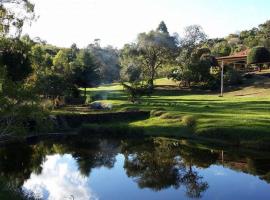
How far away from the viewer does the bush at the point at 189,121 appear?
52.2m

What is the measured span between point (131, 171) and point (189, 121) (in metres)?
17.4

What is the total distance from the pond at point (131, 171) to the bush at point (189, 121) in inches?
168

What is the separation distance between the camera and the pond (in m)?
30.2

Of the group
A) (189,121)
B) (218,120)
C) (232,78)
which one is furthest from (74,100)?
(218,120)

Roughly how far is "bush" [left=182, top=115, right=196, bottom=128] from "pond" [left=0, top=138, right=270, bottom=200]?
14.0 ft

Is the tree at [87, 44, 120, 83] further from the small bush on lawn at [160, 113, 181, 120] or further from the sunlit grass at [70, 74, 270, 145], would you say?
the small bush on lawn at [160, 113, 181, 120]

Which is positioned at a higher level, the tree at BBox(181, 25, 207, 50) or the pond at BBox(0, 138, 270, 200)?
the tree at BBox(181, 25, 207, 50)

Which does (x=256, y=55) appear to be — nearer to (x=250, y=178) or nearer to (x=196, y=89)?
(x=196, y=89)

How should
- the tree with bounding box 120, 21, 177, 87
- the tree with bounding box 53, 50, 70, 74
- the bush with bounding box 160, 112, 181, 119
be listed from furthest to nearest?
the tree with bounding box 120, 21, 177, 87
the tree with bounding box 53, 50, 70, 74
the bush with bounding box 160, 112, 181, 119

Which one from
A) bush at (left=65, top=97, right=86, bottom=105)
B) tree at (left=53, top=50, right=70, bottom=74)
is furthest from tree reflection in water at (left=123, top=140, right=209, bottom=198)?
tree at (left=53, top=50, right=70, bottom=74)

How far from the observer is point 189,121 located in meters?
52.9

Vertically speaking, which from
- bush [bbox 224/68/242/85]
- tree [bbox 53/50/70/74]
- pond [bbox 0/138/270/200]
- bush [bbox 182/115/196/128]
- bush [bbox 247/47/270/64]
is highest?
bush [bbox 247/47/270/64]

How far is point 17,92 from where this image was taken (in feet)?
87.4

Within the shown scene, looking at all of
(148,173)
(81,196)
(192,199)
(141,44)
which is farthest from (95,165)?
(141,44)
